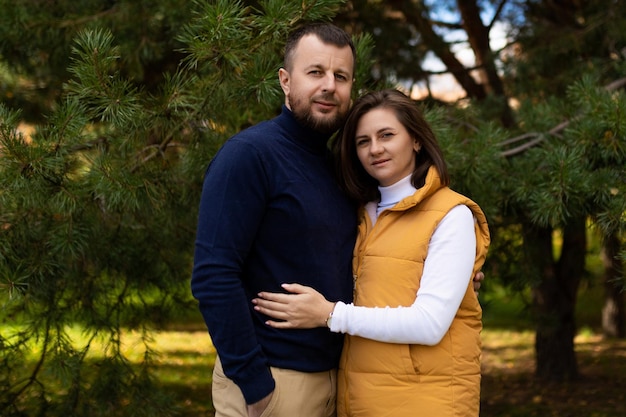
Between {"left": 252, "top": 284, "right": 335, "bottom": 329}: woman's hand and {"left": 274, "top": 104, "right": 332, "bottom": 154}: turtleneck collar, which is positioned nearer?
{"left": 252, "top": 284, "right": 335, "bottom": 329}: woman's hand

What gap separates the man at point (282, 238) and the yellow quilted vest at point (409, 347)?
0.10 m

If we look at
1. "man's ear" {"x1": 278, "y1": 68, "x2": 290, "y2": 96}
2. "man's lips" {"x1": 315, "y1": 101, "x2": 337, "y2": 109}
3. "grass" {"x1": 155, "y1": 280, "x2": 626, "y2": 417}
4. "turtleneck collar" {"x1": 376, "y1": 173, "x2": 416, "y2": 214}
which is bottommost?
"grass" {"x1": 155, "y1": 280, "x2": 626, "y2": 417}

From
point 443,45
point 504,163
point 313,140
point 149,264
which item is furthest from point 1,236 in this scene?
point 443,45

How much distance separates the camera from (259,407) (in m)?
2.03

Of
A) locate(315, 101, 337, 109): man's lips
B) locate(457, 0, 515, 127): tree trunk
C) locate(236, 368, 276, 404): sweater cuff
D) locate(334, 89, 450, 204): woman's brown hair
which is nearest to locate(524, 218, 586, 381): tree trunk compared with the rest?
locate(457, 0, 515, 127): tree trunk

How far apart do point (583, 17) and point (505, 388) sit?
3112mm

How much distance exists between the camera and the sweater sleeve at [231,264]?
6.38 feet

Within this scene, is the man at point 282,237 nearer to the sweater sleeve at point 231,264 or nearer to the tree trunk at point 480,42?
the sweater sleeve at point 231,264

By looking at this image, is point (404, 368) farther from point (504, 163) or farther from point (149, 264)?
point (149, 264)

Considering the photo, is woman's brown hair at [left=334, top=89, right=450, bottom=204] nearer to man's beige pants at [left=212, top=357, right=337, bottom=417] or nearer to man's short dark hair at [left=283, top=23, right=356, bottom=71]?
man's short dark hair at [left=283, top=23, right=356, bottom=71]

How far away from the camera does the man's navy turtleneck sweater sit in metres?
1.96

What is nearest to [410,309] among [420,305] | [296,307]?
[420,305]

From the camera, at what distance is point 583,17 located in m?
5.52

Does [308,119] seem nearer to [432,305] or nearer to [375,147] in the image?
[375,147]
